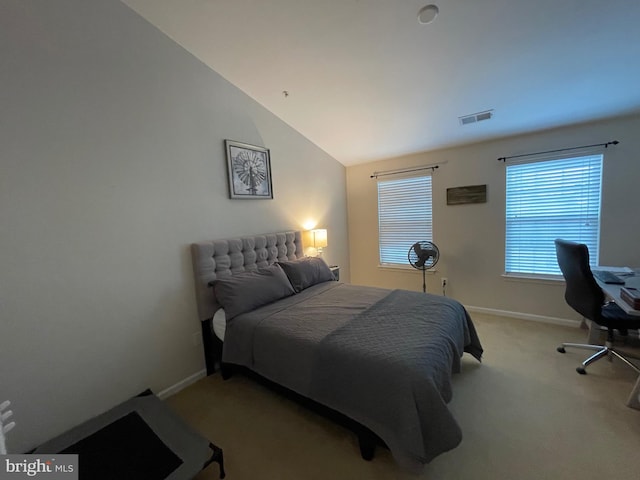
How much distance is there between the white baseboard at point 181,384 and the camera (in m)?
2.26

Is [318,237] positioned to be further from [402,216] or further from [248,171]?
[402,216]

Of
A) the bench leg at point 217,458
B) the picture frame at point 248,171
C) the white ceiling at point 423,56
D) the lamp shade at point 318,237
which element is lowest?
the bench leg at point 217,458

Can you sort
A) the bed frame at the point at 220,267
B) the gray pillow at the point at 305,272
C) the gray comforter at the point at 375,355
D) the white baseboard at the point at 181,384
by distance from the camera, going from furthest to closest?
1. the gray pillow at the point at 305,272
2. the bed frame at the point at 220,267
3. the white baseboard at the point at 181,384
4. the gray comforter at the point at 375,355

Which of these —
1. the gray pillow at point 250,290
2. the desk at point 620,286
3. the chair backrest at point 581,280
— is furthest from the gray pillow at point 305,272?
the desk at point 620,286

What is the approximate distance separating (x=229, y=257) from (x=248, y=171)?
940mm

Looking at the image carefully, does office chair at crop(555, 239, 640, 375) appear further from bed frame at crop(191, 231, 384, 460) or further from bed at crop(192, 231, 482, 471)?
bed frame at crop(191, 231, 384, 460)

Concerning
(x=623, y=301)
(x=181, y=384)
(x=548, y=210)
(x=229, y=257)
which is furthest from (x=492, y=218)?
(x=181, y=384)

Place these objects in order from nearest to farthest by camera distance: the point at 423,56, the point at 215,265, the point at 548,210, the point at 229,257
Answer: the point at 423,56 < the point at 215,265 < the point at 229,257 < the point at 548,210

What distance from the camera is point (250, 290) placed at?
242 cm

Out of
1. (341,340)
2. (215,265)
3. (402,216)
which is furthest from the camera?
(402,216)

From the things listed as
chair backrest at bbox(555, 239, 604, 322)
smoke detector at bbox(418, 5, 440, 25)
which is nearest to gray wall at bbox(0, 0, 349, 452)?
smoke detector at bbox(418, 5, 440, 25)

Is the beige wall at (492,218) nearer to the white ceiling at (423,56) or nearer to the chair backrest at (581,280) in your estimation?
the white ceiling at (423,56)

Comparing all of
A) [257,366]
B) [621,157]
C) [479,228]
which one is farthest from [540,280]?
[257,366]

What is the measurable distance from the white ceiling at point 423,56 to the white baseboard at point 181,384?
283 centimetres
